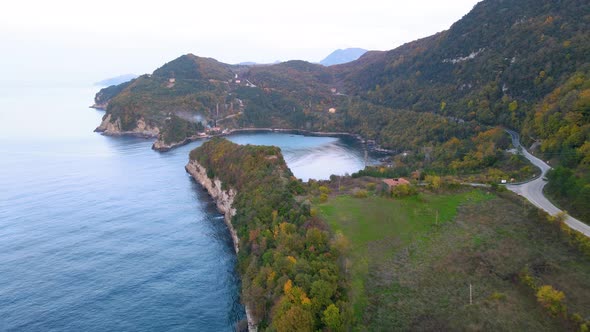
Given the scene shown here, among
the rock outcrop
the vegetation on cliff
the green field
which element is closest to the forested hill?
the green field

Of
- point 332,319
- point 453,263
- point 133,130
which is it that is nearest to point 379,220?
point 453,263

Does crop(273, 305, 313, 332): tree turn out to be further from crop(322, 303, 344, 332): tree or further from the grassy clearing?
the grassy clearing

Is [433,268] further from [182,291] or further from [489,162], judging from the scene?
[489,162]

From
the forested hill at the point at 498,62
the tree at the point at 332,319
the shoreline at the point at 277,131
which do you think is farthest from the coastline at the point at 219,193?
the forested hill at the point at 498,62

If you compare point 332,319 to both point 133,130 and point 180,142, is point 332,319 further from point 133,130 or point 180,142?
point 133,130

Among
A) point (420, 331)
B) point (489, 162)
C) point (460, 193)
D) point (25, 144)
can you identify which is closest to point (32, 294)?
point (420, 331)

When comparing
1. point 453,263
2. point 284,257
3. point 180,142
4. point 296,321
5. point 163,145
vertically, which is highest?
point 284,257
